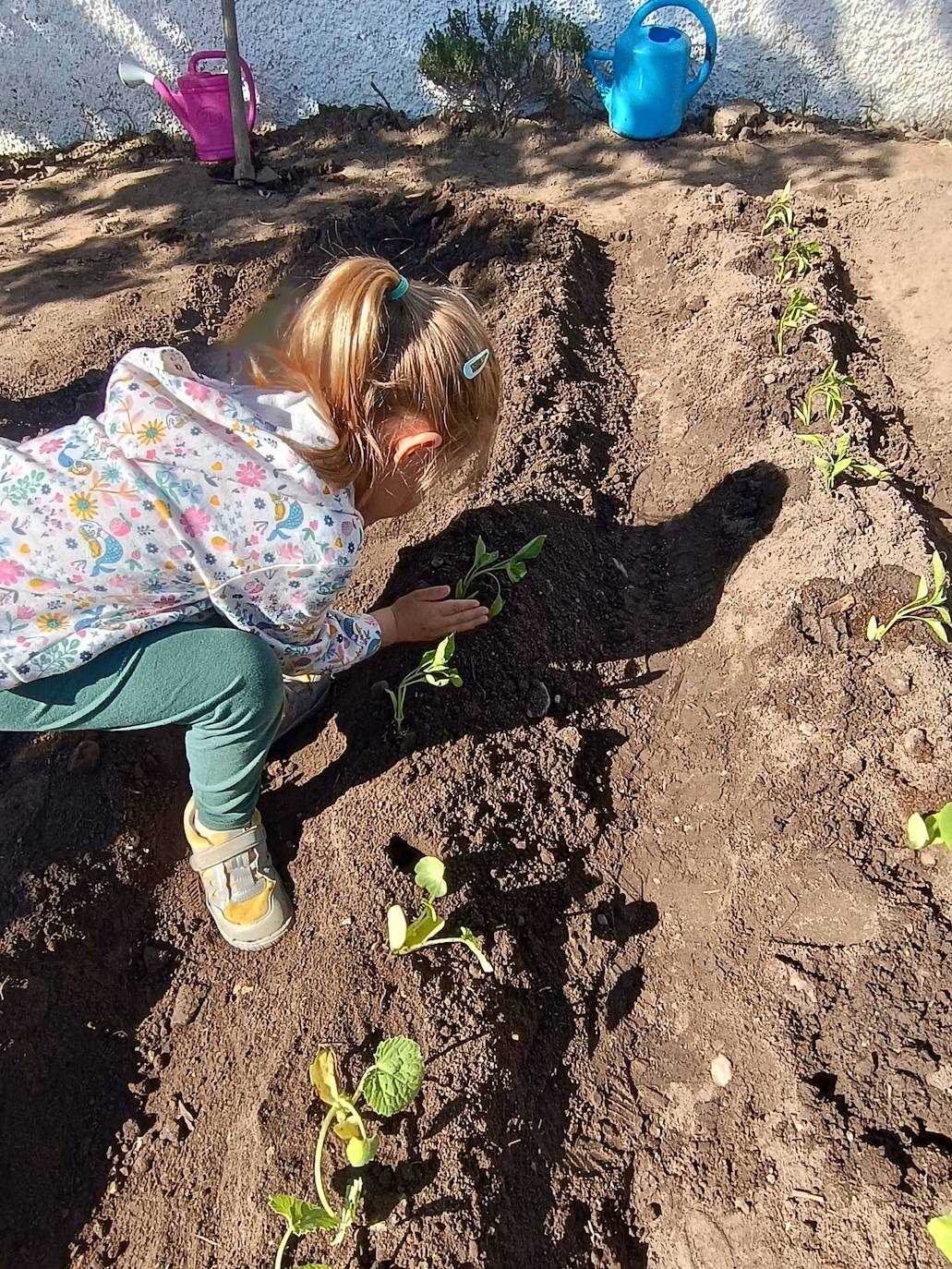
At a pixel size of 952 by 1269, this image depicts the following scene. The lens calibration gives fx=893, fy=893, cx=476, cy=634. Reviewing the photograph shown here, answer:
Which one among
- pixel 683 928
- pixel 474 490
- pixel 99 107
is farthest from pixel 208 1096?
pixel 99 107

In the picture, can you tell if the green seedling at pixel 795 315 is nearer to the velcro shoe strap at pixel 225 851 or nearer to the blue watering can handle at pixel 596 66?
the blue watering can handle at pixel 596 66

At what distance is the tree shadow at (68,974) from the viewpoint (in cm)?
174

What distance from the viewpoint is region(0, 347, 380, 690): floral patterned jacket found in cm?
158

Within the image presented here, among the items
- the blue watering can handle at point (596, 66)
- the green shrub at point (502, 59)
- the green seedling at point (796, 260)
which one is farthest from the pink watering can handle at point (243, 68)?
the green seedling at point (796, 260)

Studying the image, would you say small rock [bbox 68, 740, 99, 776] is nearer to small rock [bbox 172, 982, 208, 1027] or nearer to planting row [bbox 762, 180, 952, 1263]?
small rock [bbox 172, 982, 208, 1027]

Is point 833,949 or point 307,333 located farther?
point 833,949

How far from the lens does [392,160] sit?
15.8 ft

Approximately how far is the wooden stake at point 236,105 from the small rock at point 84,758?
3507mm

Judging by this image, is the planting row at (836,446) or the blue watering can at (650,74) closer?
the planting row at (836,446)

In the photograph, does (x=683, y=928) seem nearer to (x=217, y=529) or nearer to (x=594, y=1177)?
(x=594, y=1177)

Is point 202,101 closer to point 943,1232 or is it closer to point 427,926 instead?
point 427,926

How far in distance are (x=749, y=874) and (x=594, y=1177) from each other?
0.72 meters

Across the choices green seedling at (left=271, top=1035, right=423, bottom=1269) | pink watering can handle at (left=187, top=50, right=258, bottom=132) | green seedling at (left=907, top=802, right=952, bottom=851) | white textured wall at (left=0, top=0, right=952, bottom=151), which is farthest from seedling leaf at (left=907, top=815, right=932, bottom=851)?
pink watering can handle at (left=187, top=50, right=258, bottom=132)

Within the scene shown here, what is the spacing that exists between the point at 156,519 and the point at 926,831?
1719 mm
